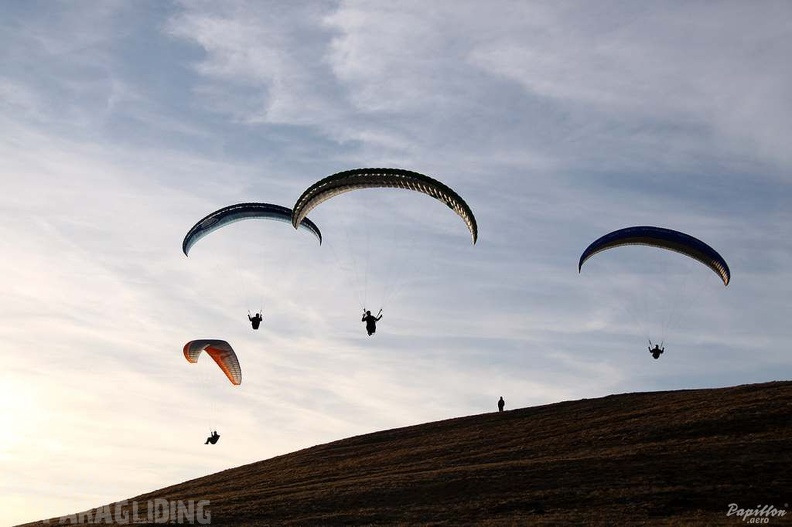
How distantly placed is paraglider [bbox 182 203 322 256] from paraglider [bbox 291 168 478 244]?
21.8 ft

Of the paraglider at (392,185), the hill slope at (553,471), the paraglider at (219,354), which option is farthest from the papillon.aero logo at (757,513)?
the paraglider at (219,354)

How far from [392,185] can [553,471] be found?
12.3 m

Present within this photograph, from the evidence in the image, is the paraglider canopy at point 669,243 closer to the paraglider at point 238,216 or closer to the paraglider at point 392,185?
the paraglider at point 392,185

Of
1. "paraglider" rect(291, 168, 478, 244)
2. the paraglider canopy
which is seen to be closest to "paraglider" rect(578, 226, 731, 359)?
the paraglider canopy

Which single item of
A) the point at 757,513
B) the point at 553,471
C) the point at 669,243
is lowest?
the point at 757,513

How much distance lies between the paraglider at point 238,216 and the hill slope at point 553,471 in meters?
12.2

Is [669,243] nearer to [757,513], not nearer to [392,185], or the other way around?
[392,185]

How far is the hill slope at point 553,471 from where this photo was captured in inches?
1002

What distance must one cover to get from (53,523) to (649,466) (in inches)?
1018

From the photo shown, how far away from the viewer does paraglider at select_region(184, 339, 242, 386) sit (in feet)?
145

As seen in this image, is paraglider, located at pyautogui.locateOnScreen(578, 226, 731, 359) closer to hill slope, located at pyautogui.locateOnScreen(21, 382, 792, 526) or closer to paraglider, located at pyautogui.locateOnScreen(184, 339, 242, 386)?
hill slope, located at pyautogui.locateOnScreen(21, 382, 792, 526)

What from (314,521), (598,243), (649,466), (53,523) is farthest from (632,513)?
(53,523)

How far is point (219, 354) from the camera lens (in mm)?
44969

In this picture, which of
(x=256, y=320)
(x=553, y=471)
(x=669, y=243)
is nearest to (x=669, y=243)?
(x=669, y=243)
